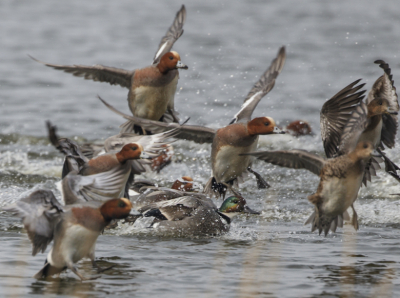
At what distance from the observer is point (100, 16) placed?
95.2 ft

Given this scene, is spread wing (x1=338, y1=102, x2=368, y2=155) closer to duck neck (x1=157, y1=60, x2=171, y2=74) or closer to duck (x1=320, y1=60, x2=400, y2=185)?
duck (x1=320, y1=60, x2=400, y2=185)

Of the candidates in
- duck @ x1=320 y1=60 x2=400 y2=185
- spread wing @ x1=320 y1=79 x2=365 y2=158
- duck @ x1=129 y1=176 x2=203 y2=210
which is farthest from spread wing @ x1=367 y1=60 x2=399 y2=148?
duck @ x1=129 y1=176 x2=203 y2=210

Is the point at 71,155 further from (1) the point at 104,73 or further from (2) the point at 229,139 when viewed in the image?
(1) the point at 104,73

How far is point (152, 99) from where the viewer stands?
8297mm

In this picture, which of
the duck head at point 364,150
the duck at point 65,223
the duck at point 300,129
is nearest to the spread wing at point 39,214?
the duck at point 65,223

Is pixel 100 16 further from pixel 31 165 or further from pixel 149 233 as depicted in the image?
pixel 149 233

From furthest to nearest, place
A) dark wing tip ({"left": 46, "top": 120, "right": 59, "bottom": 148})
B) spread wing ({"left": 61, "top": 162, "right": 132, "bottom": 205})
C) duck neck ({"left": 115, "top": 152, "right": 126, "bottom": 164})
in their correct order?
duck neck ({"left": 115, "top": 152, "right": 126, "bottom": 164}) < spread wing ({"left": 61, "top": 162, "right": 132, "bottom": 205}) < dark wing tip ({"left": 46, "top": 120, "right": 59, "bottom": 148})

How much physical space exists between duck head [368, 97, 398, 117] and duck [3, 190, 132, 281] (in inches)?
92.6

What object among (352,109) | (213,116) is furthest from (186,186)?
(213,116)

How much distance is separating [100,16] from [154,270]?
79.3ft

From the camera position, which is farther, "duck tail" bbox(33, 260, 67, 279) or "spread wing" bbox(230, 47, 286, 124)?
"spread wing" bbox(230, 47, 286, 124)

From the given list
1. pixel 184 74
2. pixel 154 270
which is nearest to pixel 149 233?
pixel 154 270

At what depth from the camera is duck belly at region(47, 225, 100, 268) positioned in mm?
5391

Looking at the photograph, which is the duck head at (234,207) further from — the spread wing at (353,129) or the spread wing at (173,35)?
the spread wing at (173,35)
